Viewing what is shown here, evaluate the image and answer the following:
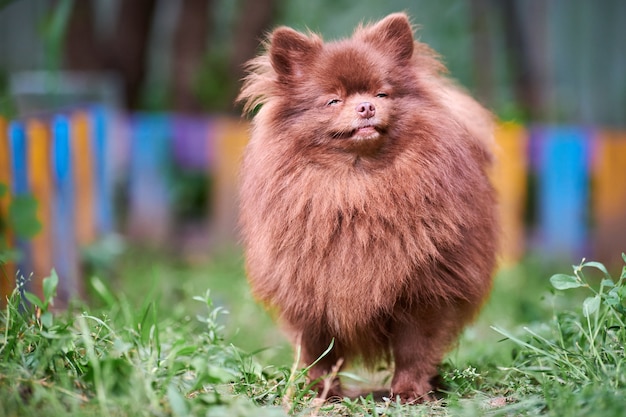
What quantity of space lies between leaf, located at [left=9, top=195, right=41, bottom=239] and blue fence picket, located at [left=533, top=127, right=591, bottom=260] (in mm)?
5297

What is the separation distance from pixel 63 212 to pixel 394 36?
2.97 metres

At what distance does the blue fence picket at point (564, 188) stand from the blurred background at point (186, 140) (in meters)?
0.01

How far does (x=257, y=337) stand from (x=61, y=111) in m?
2.28

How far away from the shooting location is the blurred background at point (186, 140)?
17.3ft

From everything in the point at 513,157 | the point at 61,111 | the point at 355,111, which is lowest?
the point at 513,157

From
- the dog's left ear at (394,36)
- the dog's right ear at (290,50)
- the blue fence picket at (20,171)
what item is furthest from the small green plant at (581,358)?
the blue fence picket at (20,171)

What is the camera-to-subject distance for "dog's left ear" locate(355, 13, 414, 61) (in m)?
3.56

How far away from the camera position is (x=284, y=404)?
300cm

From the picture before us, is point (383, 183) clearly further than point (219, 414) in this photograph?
Yes

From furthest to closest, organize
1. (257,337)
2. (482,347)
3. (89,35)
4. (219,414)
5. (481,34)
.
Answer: (481,34)
(89,35)
(257,337)
(482,347)
(219,414)

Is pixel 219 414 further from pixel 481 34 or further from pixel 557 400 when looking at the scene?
pixel 481 34

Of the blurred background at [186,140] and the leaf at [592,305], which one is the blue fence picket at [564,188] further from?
the leaf at [592,305]

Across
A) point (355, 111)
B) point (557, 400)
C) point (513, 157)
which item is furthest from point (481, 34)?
point (557, 400)

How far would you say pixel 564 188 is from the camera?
7816 millimetres
